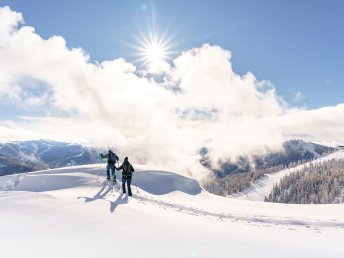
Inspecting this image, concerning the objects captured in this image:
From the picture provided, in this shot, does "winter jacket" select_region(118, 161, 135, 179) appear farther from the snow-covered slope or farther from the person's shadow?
the snow-covered slope

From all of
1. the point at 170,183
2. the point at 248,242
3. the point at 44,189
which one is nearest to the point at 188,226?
the point at 248,242

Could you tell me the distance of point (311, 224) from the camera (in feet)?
65.7

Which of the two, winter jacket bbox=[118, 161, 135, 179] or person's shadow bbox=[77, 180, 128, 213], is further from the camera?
winter jacket bbox=[118, 161, 135, 179]

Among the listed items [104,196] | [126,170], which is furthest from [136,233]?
[126,170]

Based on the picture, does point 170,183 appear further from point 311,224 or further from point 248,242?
point 248,242

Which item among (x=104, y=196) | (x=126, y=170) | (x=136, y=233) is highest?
(x=126, y=170)

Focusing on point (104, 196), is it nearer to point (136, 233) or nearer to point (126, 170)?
point (126, 170)

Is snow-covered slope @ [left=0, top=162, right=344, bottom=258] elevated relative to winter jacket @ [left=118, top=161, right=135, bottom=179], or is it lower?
lower

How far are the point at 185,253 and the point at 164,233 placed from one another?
2768 mm

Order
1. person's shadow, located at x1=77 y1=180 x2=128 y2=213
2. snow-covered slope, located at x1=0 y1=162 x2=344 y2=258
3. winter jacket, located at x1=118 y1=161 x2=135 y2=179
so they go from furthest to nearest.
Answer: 1. winter jacket, located at x1=118 y1=161 x2=135 y2=179
2. person's shadow, located at x1=77 y1=180 x2=128 y2=213
3. snow-covered slope, located at x1=0 y1=162 x2=344 y2=258

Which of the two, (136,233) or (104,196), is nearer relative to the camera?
(136,233)

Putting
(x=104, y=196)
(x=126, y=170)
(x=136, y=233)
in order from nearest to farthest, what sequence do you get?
(x=136, y=233)
(x=104, y=196)
(x=126, y=170)

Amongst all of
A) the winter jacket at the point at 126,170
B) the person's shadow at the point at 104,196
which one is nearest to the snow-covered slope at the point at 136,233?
the person's shadow at the point at 104,196

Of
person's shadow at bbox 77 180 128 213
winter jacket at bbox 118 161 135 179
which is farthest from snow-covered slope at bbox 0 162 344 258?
winter jacket at bbox 118 161 135 179
